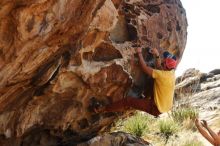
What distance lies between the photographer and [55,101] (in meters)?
7.00

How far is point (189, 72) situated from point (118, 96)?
12.0m

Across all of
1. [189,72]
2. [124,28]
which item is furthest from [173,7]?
[189,72]

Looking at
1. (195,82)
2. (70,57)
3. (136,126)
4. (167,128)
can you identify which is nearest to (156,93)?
(70,57)

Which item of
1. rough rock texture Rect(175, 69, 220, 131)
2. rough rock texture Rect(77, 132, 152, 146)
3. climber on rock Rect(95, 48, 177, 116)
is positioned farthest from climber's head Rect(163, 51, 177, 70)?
rough rock texture Rect(175, 69, 220, 131)

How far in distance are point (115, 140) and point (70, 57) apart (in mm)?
1990

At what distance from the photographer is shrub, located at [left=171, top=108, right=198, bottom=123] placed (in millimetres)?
13859

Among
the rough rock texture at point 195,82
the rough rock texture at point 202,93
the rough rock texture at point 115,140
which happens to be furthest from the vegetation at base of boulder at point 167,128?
the rough rock texture at point 115,140

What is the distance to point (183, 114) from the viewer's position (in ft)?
45.5

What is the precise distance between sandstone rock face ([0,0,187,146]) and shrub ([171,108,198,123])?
5287 millimetres

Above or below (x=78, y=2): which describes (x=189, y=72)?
below

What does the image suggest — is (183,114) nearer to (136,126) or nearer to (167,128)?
(167,128)

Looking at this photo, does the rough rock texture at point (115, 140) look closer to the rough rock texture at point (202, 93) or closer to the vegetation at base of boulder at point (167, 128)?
the vegetation at base of boulder at point (167, 128)

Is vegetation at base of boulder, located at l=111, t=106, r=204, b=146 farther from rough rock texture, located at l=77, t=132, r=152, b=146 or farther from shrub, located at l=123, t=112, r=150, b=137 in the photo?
rough rock texture, located at l=77, t=132, r=152, b=146

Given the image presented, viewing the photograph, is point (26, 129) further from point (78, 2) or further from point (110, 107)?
point (78, 2)
